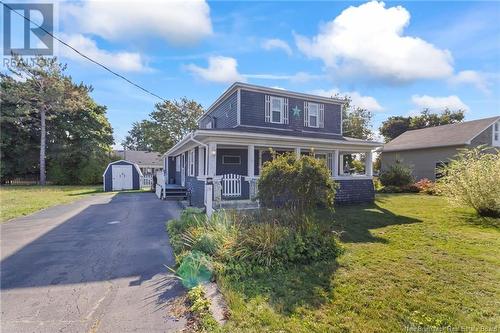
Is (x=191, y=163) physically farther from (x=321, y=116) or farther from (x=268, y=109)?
(x=321, y=116)

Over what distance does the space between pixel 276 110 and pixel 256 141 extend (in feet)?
13.1

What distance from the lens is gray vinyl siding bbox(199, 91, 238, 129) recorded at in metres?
14.2

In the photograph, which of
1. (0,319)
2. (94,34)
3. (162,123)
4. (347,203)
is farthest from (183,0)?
(162,123)

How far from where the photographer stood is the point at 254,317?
125 inches

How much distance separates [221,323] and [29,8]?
29.8 feet

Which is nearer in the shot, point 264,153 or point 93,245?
point 93,245

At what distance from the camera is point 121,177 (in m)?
23.7

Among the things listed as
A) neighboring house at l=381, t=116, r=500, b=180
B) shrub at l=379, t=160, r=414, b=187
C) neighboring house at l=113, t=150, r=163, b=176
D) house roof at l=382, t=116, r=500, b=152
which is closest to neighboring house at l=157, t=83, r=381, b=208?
shrub at l=379, t=160, r=414, b=187

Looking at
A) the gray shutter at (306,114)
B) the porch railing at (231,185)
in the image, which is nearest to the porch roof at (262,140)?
the porch railing at (231,185)

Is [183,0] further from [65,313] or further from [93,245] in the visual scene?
[65,313]

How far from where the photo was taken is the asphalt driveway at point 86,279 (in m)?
3.23

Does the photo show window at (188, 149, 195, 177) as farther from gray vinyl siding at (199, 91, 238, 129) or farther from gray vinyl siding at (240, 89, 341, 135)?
gray vinyl siding at (240, 89, 341, 135)

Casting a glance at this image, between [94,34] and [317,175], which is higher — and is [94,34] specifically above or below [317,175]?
above

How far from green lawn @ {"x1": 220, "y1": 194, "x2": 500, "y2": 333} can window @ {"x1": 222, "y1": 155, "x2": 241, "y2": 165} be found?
8416 millimetres
